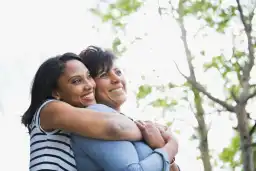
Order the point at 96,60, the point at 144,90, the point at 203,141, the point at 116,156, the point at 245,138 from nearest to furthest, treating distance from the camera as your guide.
→ the point at 116,156
the point at 96,60
the point at 245,138
the point at 203,141
the point at 144,90

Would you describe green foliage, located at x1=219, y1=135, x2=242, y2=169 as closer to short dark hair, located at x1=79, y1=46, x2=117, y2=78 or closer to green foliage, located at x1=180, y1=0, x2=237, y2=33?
green foliage, located at x1=180, y1=0, x2=237, y2=33

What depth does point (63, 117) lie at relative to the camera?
3.80 feet

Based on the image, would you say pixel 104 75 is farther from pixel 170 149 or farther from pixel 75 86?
pixel 170 149

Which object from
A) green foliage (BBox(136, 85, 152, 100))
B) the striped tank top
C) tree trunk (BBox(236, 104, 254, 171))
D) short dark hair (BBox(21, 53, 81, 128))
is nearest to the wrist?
the striped tank top

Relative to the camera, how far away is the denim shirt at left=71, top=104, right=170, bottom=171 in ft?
3.54

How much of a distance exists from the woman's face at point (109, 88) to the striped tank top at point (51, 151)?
0.27 m

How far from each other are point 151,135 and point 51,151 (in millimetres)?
304

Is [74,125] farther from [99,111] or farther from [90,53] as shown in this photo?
[90,53]

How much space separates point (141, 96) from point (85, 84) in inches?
187

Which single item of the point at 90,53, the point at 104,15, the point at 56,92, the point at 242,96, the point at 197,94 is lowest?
the point at 56,92

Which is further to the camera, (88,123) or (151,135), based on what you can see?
(151,135)

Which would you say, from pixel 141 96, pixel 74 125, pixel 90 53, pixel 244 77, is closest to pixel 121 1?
pixel 141 96

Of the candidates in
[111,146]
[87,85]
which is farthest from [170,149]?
[87,85]

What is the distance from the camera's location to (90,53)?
4.74ft
